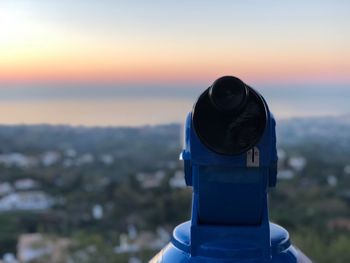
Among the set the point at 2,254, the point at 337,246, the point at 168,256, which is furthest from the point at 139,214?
the point at 168,256

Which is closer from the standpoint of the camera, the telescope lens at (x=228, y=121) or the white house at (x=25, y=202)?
the telescope lens at (x=228, y=121)

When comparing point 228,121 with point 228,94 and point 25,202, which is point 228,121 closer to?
point 228,94

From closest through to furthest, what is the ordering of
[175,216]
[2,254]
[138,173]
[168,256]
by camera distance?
[168,256] < [175,216] < [2,254] < [138,173]

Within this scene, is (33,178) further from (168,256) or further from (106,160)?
(168,256)

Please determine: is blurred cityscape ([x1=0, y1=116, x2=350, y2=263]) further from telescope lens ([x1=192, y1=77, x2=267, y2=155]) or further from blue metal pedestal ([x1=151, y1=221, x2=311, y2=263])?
telescope lens ([x1=192, y1=77, x2=267, y2=155])

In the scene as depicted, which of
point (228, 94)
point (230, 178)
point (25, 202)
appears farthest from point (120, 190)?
point (228, 94)

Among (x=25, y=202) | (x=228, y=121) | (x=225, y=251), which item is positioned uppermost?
(x=228, y=121)

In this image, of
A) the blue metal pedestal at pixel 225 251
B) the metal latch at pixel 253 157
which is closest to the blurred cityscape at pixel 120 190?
the blue metal pedestal at pixel 225 251

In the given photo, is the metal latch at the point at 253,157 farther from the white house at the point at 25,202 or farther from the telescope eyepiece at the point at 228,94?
the white house at the point at 25,202
